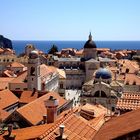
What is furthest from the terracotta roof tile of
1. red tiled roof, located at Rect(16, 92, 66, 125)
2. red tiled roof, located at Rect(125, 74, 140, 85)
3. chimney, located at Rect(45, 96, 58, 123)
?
chimney, located at Rect(45, 96, 58, 123)

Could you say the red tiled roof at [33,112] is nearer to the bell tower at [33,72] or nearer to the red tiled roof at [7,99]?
the red tiled roof at [7,99]

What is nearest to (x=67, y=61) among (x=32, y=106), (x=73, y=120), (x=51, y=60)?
(x=51, y=60)

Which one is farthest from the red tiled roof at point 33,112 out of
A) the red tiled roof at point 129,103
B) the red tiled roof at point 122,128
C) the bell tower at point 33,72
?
the red tiled roof at point 122,128

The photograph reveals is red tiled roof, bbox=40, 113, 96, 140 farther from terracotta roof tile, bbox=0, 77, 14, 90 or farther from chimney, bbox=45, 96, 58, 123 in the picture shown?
terracotta roof tile, bbox=0, 77, 14, 90

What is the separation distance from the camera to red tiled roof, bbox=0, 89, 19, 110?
4366cm

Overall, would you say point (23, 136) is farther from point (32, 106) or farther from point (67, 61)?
point (67, 61)

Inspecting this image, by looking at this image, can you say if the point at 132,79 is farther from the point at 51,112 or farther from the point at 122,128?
the point at 122,128

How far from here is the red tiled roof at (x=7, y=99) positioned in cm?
4366

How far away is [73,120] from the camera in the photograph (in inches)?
648

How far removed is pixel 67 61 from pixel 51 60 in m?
7.02

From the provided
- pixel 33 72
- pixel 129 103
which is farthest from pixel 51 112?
pixel 33 72

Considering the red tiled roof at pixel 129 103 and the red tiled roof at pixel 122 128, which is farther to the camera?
the red tiled roof at pixel 129 103

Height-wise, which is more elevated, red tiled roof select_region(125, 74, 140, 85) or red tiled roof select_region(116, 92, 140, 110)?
red tiled roof select_region(116, 92, 140, 110)

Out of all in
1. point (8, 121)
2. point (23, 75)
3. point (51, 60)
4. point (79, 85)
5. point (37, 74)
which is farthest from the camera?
point (51, 60)
